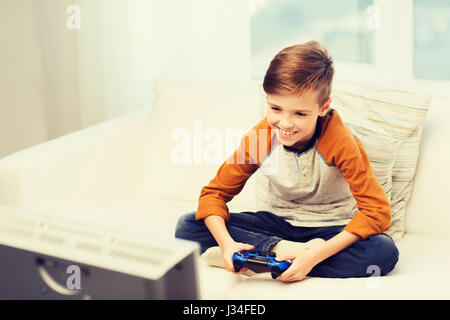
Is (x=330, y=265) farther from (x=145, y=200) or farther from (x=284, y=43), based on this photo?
(x=284, y=43)

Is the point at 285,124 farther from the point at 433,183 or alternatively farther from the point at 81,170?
the point at 81,170

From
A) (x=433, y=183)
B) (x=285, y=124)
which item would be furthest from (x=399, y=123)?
(x=285, y=124)

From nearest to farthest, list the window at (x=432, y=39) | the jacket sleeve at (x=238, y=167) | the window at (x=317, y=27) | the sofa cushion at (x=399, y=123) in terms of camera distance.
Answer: the jacket sleeve at (x=238, y=167) < the sofa cushion at (x=399, y=123) < the window at (x=432, y=39) < the window at (x=317, y=27)

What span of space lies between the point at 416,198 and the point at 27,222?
115cm

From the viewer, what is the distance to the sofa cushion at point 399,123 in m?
1.56

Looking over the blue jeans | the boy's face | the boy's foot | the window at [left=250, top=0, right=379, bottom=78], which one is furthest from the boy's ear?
the window at [left=250, top=0, right=379, bottom=78]

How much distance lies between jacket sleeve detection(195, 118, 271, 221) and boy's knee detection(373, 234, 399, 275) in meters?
0.33

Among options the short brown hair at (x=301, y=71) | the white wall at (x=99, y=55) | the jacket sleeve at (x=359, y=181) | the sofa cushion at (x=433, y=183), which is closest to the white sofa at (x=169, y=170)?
the sofa cushion at (x=433, y=183)

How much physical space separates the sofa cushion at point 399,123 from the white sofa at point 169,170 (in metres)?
0.04

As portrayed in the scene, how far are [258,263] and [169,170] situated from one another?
67cm

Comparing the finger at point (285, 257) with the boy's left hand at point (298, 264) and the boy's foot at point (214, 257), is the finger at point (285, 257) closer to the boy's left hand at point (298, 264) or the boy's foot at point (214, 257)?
the boy's left hand at point (298, 264)

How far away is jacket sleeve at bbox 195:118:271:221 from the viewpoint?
4.73 feet

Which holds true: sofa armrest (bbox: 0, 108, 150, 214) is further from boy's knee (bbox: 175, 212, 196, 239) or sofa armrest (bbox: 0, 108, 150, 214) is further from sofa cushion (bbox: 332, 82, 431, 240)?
sofa cushion (bbox: 332, 82, 431, 240)
